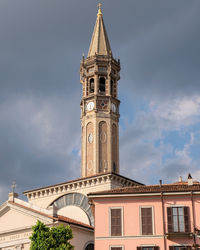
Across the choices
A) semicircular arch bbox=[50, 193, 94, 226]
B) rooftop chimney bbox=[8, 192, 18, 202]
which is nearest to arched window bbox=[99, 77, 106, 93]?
semicircular arch bbox=[50, 193, 94, 226]

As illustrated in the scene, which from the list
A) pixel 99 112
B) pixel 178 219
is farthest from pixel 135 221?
pixel 99 112

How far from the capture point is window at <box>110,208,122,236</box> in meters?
33.1

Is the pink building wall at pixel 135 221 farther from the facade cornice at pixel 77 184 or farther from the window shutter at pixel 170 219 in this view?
the facade cornice at pixel 77 184

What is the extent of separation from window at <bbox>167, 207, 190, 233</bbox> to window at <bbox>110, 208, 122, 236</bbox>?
359 centimetres

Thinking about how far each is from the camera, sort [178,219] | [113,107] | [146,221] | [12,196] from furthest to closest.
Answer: [113,107] < [12,196] < [146,221] < [178,219]

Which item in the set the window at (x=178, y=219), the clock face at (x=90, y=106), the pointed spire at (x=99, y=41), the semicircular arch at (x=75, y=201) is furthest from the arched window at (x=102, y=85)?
the window at (x=178, y=219)

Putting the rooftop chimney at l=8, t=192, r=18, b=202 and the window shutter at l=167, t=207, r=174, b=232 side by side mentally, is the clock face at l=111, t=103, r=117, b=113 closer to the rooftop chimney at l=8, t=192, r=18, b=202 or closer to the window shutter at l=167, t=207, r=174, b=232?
the rooftop chimney at l=8, t=192, r=18, b=202

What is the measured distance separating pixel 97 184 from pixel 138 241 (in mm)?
20287

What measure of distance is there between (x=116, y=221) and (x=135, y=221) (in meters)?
1.40

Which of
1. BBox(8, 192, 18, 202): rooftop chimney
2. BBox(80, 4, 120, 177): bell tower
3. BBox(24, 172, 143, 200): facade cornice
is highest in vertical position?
BBox(80, 4, 120, 177): bell tower

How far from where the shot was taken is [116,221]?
33.4m

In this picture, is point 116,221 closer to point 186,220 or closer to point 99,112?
point 186,220

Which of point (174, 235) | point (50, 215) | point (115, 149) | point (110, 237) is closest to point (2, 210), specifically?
point (50, 215)

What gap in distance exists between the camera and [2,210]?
145 ft
